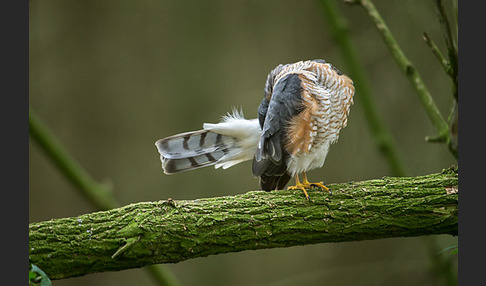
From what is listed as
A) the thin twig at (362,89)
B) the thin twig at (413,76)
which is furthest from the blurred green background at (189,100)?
the thin twig at (413,76)

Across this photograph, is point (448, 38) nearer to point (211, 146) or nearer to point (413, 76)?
point (413, 76)

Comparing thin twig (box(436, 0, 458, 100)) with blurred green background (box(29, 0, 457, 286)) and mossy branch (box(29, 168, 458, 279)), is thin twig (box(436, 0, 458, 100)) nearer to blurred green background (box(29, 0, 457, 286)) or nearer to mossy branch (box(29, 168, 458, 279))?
mossy branch (box(29, 168, 458, 279))

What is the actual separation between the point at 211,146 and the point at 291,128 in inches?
27.4

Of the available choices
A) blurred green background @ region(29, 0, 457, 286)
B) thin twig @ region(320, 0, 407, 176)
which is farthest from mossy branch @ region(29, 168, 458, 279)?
blurred green background @ region(29, 0, 457, 286)

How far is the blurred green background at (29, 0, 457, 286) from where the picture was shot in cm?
516

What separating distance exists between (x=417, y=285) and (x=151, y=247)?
339cm

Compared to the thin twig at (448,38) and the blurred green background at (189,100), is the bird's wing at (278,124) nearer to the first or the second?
the thin twig at (448,38)

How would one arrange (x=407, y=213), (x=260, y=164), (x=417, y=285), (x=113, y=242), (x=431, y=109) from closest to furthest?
(x=113, y=242)
(x=407, y=213)
(x=260, y=164)
(x=431, y=109)
(x=417, y=285)

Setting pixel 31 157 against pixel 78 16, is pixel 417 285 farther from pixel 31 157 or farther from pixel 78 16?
pixel 78 16

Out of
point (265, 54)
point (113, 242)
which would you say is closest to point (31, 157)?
point (265, 54)

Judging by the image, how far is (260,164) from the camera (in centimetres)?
305

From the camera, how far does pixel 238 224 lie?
8.18ft

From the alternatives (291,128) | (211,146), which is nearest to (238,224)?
(291,128)

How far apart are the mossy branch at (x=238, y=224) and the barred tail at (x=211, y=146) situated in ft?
2.26
